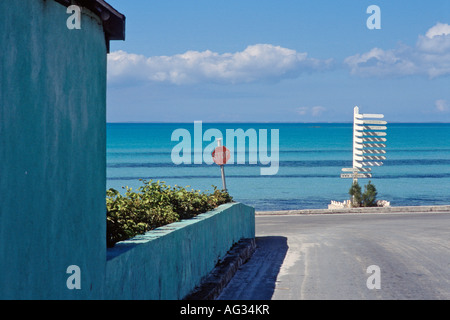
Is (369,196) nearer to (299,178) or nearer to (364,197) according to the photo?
(364,197)

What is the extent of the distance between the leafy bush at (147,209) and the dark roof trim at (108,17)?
2.24 meters

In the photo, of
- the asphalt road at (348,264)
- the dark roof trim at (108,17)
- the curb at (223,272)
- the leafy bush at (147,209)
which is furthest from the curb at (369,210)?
the dark roof trim at (108,17)

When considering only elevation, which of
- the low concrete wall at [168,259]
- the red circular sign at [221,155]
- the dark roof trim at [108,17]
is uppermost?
the dark roof trim at [108,17]

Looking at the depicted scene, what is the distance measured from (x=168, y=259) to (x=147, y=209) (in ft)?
4.79

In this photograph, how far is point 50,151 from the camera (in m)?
5.12

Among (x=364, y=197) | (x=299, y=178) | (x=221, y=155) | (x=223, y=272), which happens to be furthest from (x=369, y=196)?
(x=299, y=178)

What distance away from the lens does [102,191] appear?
21.3 ft

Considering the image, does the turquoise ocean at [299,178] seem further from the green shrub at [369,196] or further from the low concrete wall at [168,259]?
the low concrete wall at [168,259]

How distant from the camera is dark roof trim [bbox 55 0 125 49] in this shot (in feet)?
19.8

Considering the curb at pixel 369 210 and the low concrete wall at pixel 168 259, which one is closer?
the low concrete wall at pixel 168 259

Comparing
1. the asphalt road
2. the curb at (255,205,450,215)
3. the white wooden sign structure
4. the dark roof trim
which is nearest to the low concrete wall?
the asphalt road

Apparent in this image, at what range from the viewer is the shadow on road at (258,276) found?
422 inches
